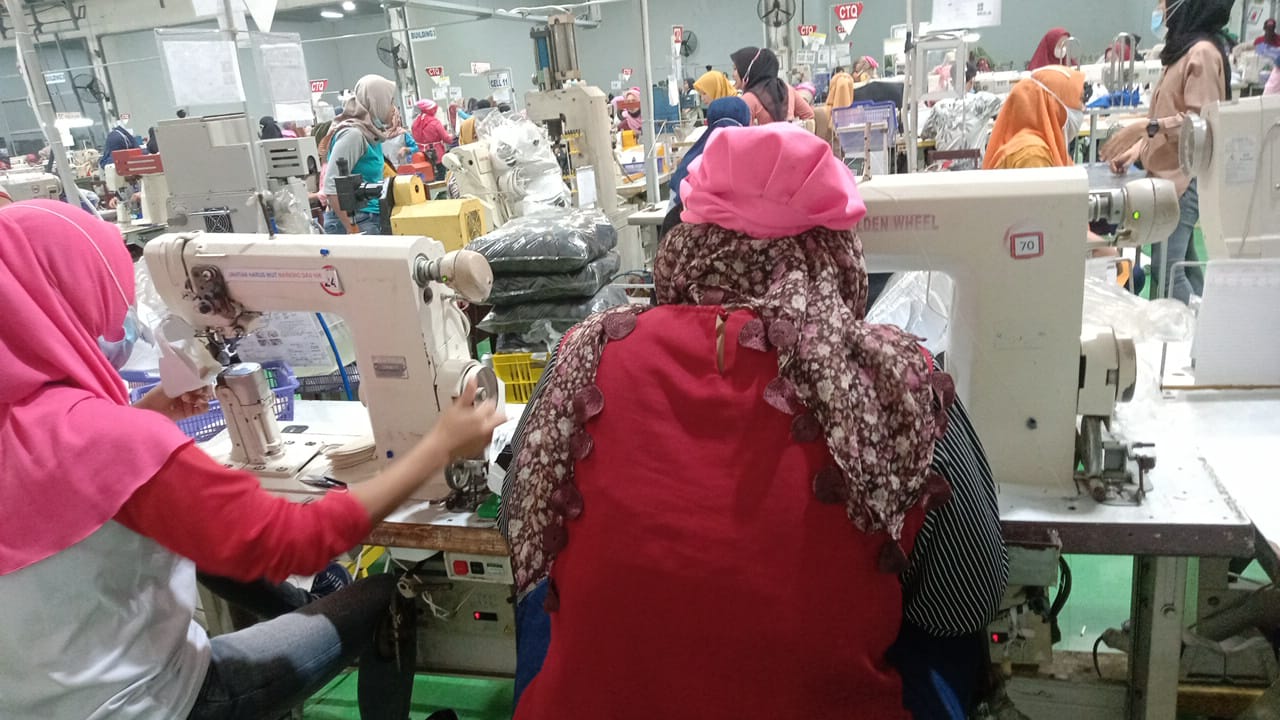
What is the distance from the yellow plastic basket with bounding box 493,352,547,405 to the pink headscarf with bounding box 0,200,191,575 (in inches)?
42.4

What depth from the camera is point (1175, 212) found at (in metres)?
1.46

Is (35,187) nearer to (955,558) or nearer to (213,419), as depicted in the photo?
(213,419)

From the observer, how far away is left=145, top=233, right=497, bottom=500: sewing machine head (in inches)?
61.1

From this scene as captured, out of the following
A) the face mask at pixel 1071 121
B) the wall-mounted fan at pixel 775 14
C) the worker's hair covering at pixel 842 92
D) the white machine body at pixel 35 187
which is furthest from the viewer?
the worker's hair covering at pixel 842 92

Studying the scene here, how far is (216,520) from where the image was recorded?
113cm

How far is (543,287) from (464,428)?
1154 mm

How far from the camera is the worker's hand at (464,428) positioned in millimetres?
1364

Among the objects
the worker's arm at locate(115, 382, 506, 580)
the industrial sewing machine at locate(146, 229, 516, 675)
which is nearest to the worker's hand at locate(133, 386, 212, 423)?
the industrial sewing machine at locate(146, 229, 516, 675)

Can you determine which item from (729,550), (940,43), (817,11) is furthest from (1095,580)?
(817,11)

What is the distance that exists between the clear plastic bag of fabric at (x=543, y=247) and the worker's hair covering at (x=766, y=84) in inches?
108

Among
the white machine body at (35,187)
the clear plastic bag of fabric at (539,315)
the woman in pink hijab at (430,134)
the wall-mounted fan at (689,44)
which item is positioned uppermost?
the wall-mounted fan at (689,44)

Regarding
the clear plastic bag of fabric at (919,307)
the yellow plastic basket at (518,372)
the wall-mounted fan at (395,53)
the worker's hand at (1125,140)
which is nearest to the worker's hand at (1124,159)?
the worker's hand at (1125,140)

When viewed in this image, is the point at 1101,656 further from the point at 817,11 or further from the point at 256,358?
the point at 817,11

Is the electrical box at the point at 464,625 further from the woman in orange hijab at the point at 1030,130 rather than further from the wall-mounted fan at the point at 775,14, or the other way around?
the wall-mounted fan at the point at 775,14
